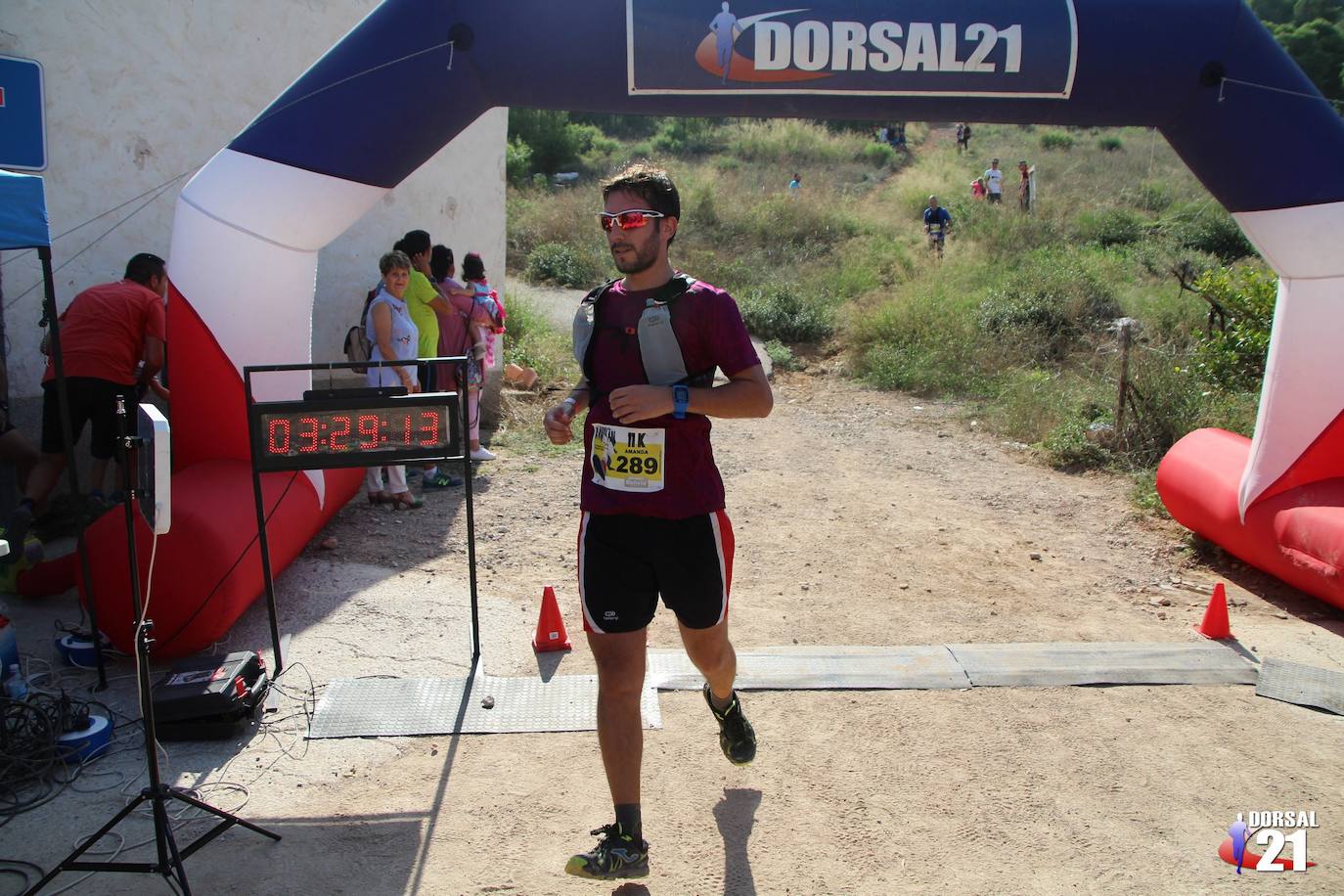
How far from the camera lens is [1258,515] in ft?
20.6

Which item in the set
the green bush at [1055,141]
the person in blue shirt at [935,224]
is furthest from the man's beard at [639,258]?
the green bush at [1055,141]

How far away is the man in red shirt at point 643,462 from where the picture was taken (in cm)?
346

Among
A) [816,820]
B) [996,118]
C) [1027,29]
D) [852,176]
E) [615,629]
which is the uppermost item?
[852,176]

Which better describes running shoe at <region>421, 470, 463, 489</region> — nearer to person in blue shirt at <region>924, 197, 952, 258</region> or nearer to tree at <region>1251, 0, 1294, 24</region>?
person in blue shirt at <region>924, 197, 952, 258</region>

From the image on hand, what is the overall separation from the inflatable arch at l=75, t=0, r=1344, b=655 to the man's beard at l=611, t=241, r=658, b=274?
2338 millimetres

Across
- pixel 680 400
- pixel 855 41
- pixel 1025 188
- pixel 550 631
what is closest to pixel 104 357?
pixel 550 631

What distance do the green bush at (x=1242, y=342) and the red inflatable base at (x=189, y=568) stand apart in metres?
8.60

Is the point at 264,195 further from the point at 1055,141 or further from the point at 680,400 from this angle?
the point at 1055,141

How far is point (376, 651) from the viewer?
532 centimetres

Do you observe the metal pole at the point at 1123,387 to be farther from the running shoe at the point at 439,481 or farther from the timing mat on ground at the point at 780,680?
the running shoe at the point at 439,481

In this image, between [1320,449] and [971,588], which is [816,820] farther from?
[1320,449]

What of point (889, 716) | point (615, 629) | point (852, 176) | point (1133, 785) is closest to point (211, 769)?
point (615, 629)

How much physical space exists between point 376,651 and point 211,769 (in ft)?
4.01

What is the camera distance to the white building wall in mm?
7301
